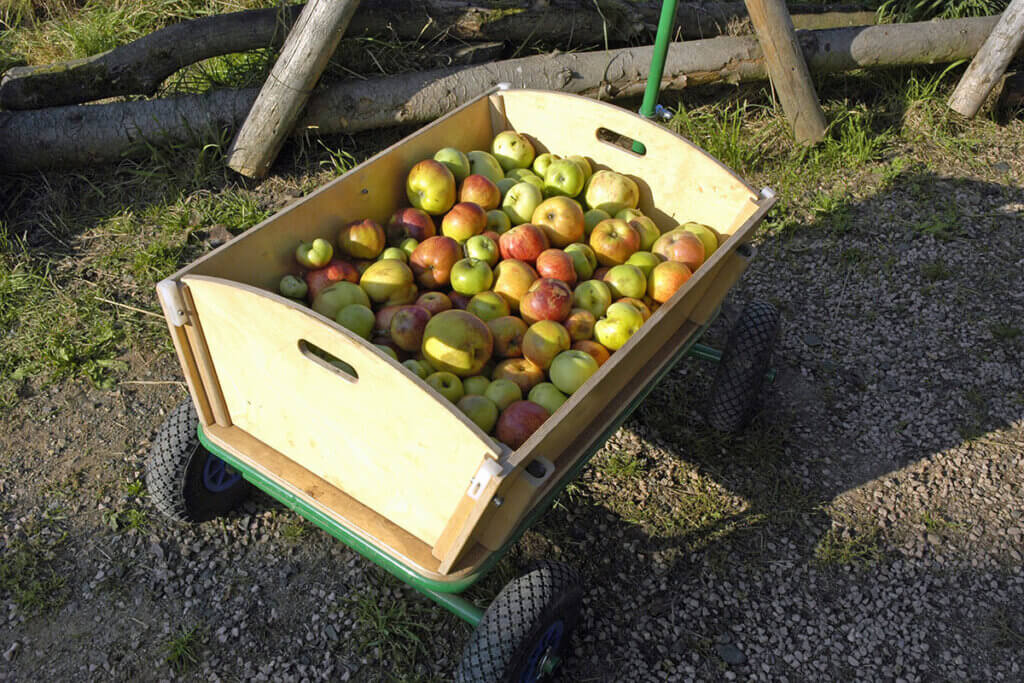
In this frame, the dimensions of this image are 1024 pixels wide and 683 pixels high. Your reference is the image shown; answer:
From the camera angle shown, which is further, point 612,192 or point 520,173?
point 520,173

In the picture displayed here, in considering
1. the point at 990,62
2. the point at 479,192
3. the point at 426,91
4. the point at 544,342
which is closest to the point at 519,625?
the point at 544,342

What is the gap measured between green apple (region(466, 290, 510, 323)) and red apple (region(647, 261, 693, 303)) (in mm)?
523

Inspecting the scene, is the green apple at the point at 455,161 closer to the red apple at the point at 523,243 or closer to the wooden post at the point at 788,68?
the red apple at the point at 523,243

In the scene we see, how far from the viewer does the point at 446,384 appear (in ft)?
8.05

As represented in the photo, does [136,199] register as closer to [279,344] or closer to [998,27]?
[279,344]

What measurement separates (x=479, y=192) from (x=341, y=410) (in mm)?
1298

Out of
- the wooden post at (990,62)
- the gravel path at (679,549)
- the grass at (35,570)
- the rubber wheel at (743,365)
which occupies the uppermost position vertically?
the wooden post at (990,62)

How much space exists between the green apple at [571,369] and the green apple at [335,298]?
2.32 ft

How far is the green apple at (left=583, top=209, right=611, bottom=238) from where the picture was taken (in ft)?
10.5

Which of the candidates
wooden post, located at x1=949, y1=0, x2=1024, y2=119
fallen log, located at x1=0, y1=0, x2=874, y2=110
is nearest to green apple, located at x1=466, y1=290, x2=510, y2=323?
fallen log, located at x1=0, y1=0, x2=874, y2=110

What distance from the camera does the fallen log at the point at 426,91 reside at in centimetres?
433

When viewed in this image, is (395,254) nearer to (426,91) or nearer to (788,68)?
(426,91)

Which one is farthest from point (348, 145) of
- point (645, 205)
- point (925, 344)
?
point (925, 344)

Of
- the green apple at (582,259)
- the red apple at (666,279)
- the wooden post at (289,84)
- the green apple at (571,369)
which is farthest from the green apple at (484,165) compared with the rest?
the wooden post at (289,84)
